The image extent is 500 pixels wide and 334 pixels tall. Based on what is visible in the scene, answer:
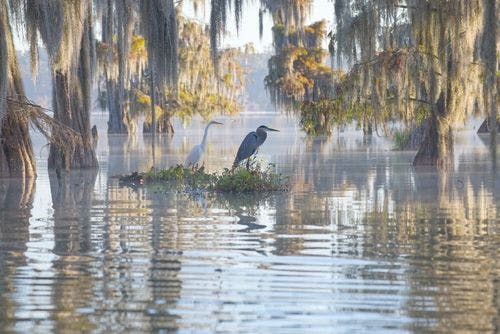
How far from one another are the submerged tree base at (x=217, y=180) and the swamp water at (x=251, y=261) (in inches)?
22.1

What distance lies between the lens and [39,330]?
6.66 metres

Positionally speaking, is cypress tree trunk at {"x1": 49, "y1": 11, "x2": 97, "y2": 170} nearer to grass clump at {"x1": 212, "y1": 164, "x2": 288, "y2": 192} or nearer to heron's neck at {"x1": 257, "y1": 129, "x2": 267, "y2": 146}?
heron's neck at {"x1": 257, "y1": 129, "x2": 267, "y2": 146}

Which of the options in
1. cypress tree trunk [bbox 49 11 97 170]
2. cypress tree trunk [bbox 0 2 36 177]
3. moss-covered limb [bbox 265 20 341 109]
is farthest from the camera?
moss-covered limb [bbox 265 20 341 109]

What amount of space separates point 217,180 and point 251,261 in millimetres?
8523

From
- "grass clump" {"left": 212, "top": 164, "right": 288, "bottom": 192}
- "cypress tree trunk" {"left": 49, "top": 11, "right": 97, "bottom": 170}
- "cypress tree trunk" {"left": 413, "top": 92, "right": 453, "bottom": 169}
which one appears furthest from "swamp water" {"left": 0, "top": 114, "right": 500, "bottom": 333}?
"cypress tree trunk" {"left": 413, "top": 92, "right": 453, "bottom": 169}

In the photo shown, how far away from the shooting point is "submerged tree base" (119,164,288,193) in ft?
56.0

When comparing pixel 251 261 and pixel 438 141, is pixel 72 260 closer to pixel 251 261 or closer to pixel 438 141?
pixel 251 261

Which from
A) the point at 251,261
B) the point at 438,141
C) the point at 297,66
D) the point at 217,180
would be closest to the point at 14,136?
the point at 217,180

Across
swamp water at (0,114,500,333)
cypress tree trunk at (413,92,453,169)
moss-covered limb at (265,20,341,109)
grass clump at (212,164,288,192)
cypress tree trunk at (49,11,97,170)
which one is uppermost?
moss-covered limb at (265,20,341,109)

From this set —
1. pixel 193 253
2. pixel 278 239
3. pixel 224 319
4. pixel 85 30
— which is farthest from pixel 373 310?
pixel 85 30

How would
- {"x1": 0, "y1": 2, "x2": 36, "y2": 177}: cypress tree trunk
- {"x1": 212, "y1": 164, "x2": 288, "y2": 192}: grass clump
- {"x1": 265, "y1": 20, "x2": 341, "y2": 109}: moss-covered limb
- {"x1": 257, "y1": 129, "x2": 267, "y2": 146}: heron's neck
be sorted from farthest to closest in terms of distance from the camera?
{"x1": 265, "y1": 20, "x2": 341, "y2": 109}: moss-covered limb, {"x1": 257, "y1": 129, "x2": 267, "y2": 146}: heron's neck, {"x1": 0, "y1": 2, "x2": 36, "y2": 177}: cypress tree trunk, {"x1": 212, "y1": 164, "x2": 288, "y2": 192}: grass clump

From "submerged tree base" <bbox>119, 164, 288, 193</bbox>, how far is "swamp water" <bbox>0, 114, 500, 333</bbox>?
1.84 feet

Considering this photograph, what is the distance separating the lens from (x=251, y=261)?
Answer: 929 centimetres

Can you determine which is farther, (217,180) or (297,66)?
(297,66)
